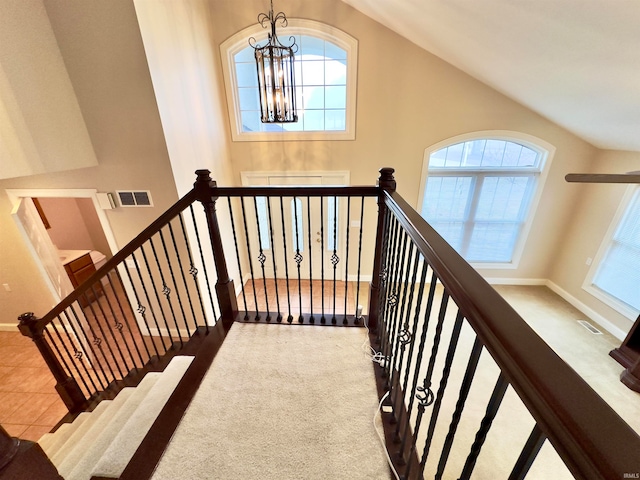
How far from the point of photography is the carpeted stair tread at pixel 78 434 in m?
1.87

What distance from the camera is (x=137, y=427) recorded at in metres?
1.51

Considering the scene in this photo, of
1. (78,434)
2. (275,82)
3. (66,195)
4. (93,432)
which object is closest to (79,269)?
(66,195)

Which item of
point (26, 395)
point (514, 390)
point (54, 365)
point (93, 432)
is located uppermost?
point (514, 390)

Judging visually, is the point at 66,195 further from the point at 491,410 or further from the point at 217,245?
the point at 491,410

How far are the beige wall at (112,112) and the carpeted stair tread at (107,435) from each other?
1869mm

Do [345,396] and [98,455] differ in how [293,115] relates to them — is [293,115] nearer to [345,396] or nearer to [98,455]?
[345,396]

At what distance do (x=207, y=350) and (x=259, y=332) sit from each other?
0.35m

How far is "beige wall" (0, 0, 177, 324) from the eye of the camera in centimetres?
242

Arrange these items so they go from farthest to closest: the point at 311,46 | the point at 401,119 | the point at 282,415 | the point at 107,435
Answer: the point at 401,119, the point at 311,46, the point at 107,435, the point at 282,415

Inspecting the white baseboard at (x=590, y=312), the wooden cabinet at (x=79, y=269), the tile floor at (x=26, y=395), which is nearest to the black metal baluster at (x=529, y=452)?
the tile floor at (x=26, y=395)

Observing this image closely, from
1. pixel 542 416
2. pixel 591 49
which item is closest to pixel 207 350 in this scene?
pixel 542 416

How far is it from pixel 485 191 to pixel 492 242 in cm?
100

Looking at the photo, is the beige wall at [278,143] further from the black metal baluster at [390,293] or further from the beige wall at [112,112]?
the black metal baluster at [390,293]

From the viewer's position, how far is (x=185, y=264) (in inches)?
128
